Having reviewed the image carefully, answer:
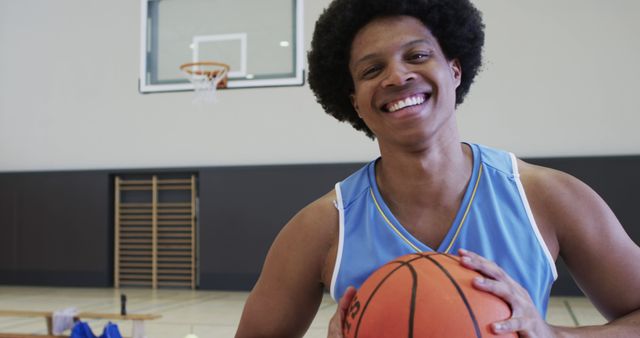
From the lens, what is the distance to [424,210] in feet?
4.25

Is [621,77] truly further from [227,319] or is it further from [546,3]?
[227,319]

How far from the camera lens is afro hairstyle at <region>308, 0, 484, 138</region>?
4.35ft

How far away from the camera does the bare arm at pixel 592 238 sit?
48.3 inches

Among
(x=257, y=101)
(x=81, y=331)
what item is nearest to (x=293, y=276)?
(x=81, y=331)

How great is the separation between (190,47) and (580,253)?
614cm

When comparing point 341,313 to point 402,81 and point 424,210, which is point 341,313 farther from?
point 402,81

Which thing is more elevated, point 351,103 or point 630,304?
point 351,103

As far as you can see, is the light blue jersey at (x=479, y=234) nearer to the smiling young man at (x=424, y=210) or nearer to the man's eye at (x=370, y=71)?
the smiling young man at (x=424, y=210)

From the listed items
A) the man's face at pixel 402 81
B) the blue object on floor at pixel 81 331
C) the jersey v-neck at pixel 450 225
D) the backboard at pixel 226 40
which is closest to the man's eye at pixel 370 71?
the man's face at pixel 402 81

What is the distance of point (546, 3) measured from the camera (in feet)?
21.2

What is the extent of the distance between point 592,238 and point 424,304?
18.5 inches

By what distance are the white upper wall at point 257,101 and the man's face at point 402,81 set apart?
5455 mm

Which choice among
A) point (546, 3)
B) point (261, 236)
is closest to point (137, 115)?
point (261, 236)

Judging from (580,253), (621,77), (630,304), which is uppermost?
(621,77)
